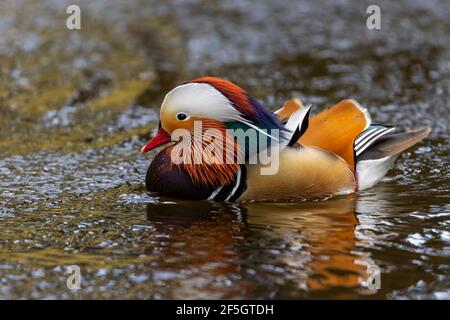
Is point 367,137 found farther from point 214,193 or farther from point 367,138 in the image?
point 214,193

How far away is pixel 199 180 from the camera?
19.3 feet

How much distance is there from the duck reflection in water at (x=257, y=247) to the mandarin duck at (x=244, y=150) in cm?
11

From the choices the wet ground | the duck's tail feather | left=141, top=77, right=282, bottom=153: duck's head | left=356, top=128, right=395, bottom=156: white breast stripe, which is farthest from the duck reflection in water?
left=141, top=77, right=282, bottom=153: duck's head

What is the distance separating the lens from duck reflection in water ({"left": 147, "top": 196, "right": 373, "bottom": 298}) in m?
4.64

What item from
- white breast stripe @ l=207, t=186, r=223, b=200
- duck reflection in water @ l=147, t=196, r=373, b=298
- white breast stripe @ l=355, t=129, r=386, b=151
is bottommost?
duck reflection in water @ l=147, t=196, r=373, b=298

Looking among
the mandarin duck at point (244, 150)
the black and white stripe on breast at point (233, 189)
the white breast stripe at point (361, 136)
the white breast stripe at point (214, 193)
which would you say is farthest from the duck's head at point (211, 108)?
the white breast stripe at point (361, 136)

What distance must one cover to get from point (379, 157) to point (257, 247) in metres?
1.49

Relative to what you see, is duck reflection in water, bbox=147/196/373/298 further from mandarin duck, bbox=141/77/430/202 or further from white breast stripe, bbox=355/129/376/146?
white breast stripe, bbox=355/129/376/146

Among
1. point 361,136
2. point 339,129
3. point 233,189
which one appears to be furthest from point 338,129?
point 233,189

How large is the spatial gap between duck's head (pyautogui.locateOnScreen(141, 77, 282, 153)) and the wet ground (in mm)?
548

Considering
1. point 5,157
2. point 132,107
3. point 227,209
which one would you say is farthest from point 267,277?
point 132,107

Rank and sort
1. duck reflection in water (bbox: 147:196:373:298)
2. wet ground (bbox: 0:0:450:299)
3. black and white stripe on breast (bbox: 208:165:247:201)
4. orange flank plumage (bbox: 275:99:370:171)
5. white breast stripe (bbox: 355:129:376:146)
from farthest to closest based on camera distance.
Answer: white breast stripe (bbox: 355:129:376:146), orange flank plumage (bbox: 275:99:370:171), black and white stripe on breast (bbox: 208:165:247:201), wet ground (bbox: 0:0:450:299), duck reflection in water (bbox: 147:196:373:298)

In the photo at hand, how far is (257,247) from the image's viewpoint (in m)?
5.18

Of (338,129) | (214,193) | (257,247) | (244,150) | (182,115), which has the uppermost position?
(182,115)
